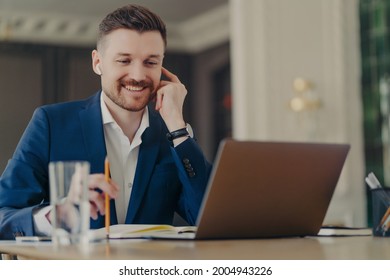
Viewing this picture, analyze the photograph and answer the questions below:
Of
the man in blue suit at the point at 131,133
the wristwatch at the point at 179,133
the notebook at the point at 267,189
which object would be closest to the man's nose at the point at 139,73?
the man in blue suit at the point at 131,133

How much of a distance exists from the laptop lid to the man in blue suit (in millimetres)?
268

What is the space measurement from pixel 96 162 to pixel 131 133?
0.11m

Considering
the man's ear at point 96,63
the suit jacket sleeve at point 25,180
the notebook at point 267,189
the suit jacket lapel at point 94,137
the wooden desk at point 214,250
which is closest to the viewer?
the wooden desk at point 214,250

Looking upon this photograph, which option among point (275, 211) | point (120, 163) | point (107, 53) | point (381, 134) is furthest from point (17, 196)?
point (381, 134)

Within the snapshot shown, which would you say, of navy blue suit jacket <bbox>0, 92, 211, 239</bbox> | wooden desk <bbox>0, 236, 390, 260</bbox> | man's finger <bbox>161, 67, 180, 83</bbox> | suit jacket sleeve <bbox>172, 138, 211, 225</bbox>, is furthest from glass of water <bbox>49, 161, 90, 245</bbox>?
man's finger <bbox>161, 67, 180, 83</bbox>

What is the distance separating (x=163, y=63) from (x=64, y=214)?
24.7 inches

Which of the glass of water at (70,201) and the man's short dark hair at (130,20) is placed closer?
the glass of water at (70,201)

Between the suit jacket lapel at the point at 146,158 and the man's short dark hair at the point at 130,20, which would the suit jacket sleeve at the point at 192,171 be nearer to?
the suit jacket lapel at the point at 146,158

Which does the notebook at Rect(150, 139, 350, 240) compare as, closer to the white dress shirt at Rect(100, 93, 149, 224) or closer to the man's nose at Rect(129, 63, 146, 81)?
the white dress shirt at Rect(100, 93, 149, 224)

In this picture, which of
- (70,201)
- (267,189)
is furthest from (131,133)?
(70,201)

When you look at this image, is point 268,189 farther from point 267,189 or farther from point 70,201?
point 70,201

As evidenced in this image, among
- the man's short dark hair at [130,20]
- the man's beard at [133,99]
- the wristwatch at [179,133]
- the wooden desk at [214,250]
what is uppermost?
the man's short dark hair at [130,20]

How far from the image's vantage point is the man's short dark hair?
1.70m

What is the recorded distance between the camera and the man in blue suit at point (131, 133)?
1.66 metres
